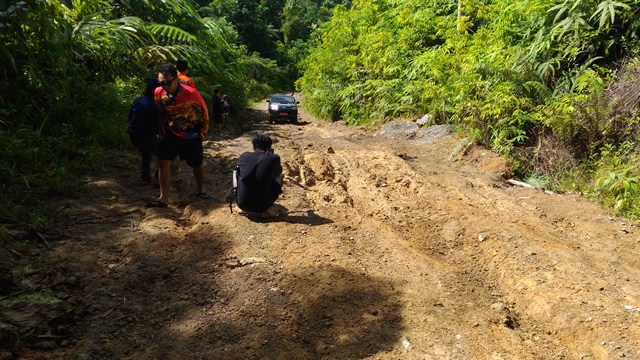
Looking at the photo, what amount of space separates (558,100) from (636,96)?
118 cm

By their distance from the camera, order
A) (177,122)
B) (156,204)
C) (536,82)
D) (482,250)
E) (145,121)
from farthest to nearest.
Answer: (536,82)
(145,121)
(156,204)
(177,122)
(482,250)

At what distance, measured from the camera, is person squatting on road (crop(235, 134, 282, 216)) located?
4.74 metres

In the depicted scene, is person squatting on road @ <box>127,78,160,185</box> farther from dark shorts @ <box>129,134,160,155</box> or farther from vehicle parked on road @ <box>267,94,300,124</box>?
vehicle parked on road @ <box>267,94,300,124</box>

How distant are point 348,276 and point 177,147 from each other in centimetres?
269

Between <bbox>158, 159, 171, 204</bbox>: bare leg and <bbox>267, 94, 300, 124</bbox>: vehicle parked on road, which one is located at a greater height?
<bbox>158, 159, 171, 204</bbox>: bare leg

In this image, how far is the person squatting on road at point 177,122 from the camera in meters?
4.86

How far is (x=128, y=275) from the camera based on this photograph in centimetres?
362

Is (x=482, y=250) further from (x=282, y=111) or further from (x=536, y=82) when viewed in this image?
(x=282, y=111)

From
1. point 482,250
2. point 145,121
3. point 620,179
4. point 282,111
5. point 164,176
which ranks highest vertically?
point 145,121

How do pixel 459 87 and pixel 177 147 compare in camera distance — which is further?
pixel 459 87

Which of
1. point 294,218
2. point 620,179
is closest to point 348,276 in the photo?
point 294,218

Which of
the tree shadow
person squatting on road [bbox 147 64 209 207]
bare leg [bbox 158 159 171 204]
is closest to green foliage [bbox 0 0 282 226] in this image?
bare leg [bbox 158 159 171 204]

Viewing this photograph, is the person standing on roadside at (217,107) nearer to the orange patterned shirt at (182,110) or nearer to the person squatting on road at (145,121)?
the person squatting on road at (145,121)

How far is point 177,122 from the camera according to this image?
489 cm
